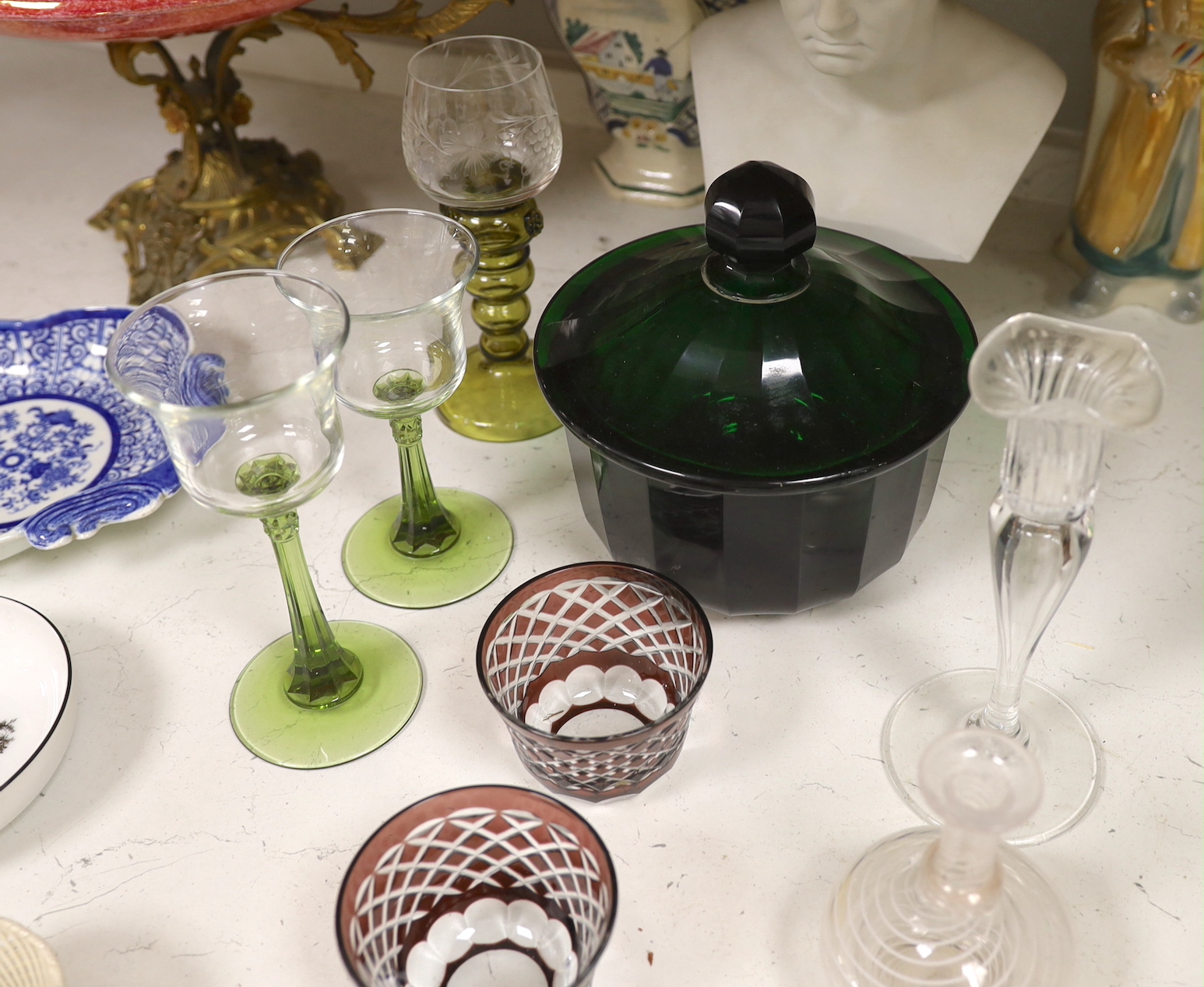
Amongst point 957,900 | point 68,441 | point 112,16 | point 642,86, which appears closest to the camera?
point 957,900

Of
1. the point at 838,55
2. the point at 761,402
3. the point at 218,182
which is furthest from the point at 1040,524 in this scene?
the point at 218,182

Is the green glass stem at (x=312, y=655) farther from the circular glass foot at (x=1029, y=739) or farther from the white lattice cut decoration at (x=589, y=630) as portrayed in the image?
the circular glass foot at (x=1029, y=739)

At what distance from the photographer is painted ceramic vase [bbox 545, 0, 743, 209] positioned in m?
0.96

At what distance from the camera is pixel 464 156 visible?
2.55 ft

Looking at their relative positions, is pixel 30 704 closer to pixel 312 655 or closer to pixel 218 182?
pixel 312 655

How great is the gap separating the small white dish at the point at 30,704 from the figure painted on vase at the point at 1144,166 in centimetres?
79

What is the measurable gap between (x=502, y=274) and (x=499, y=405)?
0.11 meters

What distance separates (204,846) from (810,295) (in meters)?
0.44

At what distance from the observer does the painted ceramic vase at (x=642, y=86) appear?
958mm

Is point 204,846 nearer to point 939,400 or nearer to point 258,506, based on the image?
point 258,506

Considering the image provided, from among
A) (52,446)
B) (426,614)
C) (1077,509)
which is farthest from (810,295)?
(52,446)

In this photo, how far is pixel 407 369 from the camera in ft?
2.29

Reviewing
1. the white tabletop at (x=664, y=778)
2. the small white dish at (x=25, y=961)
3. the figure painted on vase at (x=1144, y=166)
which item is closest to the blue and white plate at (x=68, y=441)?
the white tabletop at (x=664, y=778)

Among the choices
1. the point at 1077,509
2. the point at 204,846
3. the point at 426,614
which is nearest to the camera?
the point at 1077,509
